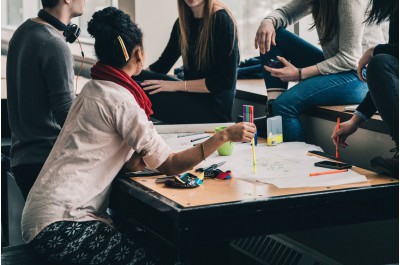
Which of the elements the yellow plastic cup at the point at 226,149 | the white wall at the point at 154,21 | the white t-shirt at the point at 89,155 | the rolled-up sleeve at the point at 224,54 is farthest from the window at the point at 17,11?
the white t-shirt at the point at 89,155

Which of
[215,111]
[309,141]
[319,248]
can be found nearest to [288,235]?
[319,248]

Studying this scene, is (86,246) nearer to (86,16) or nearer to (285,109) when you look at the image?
(285,109)

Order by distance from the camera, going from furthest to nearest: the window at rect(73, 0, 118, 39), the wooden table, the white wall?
the window at rect(73, 0, 118, 39)
the white wall
the wooden table

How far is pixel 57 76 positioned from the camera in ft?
8.10

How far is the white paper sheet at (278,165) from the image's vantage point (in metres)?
1.97

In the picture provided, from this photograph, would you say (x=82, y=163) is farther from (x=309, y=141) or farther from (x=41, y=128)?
(x=309, y=141)

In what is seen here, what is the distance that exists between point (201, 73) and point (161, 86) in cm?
21

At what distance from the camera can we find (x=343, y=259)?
2.76m

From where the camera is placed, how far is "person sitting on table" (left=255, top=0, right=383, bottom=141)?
268cm

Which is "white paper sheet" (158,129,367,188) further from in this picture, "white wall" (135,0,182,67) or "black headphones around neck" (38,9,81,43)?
"white wall" (135,0,182,67)

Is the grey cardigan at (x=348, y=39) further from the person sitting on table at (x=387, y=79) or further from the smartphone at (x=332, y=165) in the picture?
the smartphone at (x=332, y=165)

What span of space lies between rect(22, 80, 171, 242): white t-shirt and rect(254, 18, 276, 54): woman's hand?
933 millimetres

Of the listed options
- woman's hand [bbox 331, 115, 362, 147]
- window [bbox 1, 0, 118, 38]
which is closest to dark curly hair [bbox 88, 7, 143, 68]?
woman's hand [bbox 331, 115, 362, 147]

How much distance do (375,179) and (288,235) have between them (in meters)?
1.07
